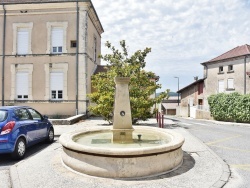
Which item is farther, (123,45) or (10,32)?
(10,32)

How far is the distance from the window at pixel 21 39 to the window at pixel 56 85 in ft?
9.01

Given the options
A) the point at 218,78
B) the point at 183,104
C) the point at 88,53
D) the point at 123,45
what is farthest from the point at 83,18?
the point at 183,104

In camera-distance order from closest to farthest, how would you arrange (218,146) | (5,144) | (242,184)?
(242,184) → (5,144) → (218,146)

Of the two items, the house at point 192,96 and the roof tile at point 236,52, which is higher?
the roof tile at point 236,52

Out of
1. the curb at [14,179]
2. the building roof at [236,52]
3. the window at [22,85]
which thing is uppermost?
the building roof at [236,52]

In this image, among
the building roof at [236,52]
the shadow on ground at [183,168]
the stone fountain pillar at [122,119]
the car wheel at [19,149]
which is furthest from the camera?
the building roof at [236,52]

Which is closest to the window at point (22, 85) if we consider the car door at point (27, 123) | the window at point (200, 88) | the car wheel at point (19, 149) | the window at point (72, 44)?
the window at point (72, 44)

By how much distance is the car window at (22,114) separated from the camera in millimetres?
6673

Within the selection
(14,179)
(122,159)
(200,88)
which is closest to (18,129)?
(14,179)

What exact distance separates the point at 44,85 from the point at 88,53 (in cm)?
420

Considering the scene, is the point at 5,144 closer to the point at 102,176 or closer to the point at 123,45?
the point at 102,176

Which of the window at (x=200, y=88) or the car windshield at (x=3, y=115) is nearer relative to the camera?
the car windshield at (x=3, y=115)

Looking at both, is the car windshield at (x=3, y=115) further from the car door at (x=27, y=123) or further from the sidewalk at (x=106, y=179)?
the sidewalk at (x=106, y=179)

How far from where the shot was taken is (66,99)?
16844 millimetres
